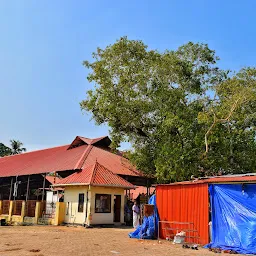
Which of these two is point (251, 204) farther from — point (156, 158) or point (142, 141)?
point (142, 141)

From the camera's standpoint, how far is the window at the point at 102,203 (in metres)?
20.5

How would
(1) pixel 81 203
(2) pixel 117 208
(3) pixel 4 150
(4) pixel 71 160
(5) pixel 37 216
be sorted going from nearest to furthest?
(1) pixel 81 203 < (2) pixel 117 208 < (5) pixel 37 216 < (4) pixel 71 160 < (3) pixel 4 150

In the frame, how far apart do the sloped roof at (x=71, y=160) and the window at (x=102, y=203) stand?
3.74m

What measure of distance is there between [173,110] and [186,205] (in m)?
10.5

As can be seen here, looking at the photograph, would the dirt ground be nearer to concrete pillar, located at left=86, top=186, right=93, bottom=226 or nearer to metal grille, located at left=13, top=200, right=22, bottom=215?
concrete pillar, located at left=86, top=186, right=93, bottom=226

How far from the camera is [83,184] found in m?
20.3

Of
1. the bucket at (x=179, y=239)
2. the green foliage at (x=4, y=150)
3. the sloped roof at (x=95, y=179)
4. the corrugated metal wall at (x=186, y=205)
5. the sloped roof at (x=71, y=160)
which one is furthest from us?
the green foliage at (x=4, y=150)

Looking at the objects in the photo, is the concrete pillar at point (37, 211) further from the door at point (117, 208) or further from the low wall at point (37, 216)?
the door at point (117, 208)

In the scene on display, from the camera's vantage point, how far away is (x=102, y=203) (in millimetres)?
20812

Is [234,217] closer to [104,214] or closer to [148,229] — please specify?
[148,229]

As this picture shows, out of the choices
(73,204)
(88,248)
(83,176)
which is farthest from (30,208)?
(88,248)

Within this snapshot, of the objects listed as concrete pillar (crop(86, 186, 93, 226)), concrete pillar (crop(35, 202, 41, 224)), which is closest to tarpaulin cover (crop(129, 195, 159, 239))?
concrete pillar (crop(86, 186, 93, 226))

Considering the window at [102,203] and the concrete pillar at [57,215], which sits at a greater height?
the window at [102,203]

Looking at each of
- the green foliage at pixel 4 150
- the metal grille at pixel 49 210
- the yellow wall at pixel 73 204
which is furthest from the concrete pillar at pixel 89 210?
the green foliage at pixel 4 150
